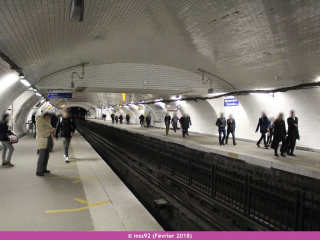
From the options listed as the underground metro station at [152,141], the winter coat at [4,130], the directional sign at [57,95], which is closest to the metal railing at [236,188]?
the underground metro station at [152,141]

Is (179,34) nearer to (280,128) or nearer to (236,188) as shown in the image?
(280,128)

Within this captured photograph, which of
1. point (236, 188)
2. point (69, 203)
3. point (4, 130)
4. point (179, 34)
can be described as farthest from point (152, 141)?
point (69, 203)

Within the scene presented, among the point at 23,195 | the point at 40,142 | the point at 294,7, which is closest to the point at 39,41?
the point at 40,142

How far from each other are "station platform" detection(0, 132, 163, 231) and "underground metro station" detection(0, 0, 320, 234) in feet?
0.08

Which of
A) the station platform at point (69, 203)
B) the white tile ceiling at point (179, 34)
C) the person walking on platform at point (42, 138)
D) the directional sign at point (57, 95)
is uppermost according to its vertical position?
the white tile ceiling at point (179, 34)

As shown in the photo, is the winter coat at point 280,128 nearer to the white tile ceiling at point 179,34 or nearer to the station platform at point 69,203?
the white tile ceiling at point 179,34

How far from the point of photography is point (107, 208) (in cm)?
386

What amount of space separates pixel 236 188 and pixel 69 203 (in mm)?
2851

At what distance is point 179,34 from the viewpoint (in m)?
7.59

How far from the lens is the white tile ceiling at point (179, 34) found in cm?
521

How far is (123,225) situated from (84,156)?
585 cm

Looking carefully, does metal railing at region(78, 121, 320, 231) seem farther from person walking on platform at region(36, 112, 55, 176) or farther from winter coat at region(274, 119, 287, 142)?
person walking on platform at region(36, 112, 55, 176)

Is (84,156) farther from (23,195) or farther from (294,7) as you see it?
(294,7)

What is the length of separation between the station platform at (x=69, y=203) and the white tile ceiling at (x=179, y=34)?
309 centimetres
